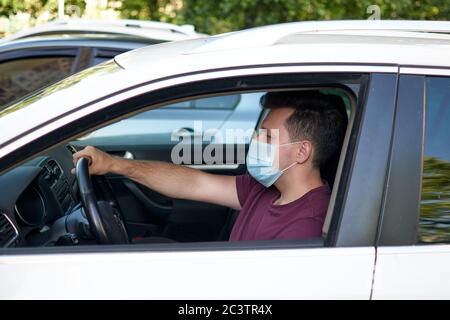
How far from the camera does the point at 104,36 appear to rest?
16.7ft

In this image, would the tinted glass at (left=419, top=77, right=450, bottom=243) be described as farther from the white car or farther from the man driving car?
the man driving car

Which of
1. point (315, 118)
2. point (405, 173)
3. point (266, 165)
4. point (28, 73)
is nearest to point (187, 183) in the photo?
point (266, 165)

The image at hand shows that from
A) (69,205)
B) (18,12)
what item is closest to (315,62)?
(69,205)

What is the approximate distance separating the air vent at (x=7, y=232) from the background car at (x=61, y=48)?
2.36m

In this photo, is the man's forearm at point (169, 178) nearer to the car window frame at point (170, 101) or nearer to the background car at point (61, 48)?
the car window frame at point (170, 101)

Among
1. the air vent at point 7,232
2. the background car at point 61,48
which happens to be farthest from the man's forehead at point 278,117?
the background car at point 61,48

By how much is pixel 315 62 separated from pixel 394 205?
1.43 feet

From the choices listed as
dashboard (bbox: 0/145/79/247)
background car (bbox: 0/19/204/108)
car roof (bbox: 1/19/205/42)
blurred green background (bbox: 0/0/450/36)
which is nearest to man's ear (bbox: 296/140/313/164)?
dashboard (bbox: 0/145/79/247)

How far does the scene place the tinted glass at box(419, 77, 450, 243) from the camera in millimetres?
1902

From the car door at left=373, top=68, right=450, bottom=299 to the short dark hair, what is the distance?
1.54 ft

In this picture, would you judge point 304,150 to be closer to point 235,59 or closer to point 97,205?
point 235,59

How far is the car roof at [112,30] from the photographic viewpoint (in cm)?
514

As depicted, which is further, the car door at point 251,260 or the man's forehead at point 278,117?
the man's forehead at point 278,117
